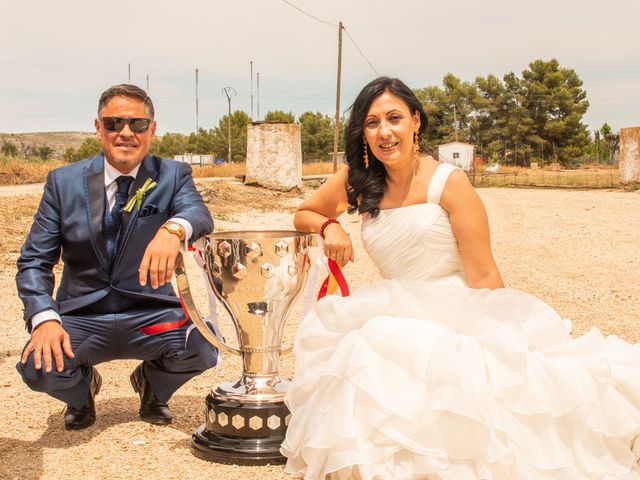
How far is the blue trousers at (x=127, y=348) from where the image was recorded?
12.8ft

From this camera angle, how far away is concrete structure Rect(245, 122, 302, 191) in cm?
1869

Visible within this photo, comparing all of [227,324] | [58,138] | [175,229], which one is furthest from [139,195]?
[58,138]

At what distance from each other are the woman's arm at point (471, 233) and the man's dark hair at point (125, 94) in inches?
56.4

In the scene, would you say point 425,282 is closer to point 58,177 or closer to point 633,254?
point 58,177

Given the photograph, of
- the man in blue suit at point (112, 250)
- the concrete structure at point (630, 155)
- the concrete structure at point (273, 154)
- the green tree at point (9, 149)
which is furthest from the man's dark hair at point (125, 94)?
the green tree at point (9, 149)

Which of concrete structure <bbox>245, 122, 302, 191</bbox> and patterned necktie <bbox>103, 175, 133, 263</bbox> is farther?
concrete structure <bbox>245, 122, 302, 191</bbox>

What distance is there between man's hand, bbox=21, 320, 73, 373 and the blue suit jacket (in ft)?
1.11

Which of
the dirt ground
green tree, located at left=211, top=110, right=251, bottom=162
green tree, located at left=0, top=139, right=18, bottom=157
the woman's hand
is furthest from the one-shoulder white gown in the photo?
green tree, located at left=211, top=110, right=251, bottom=162

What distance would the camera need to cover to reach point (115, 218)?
397cm

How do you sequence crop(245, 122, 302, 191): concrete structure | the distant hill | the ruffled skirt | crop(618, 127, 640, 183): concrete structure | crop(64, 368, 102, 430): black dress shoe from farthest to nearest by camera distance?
1. the distant hill
2. crop(618, 127, 640, 183): concrete structure
3. crop(245, 122, 302, 191): concrete structure
4. crop(64, 368, 102, 430): black dress shoe
5. the ruffled skirt

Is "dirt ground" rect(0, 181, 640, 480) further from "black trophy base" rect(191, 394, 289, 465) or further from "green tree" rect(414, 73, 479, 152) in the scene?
"green tree" rect(414, 73, 479, 152)

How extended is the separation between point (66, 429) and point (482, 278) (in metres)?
2.10

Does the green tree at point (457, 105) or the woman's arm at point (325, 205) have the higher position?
the green tree at point (457, 105)

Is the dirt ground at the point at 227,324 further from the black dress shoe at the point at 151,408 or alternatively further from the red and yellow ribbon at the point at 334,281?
the red and yellow ribbon at the point at 334,281
